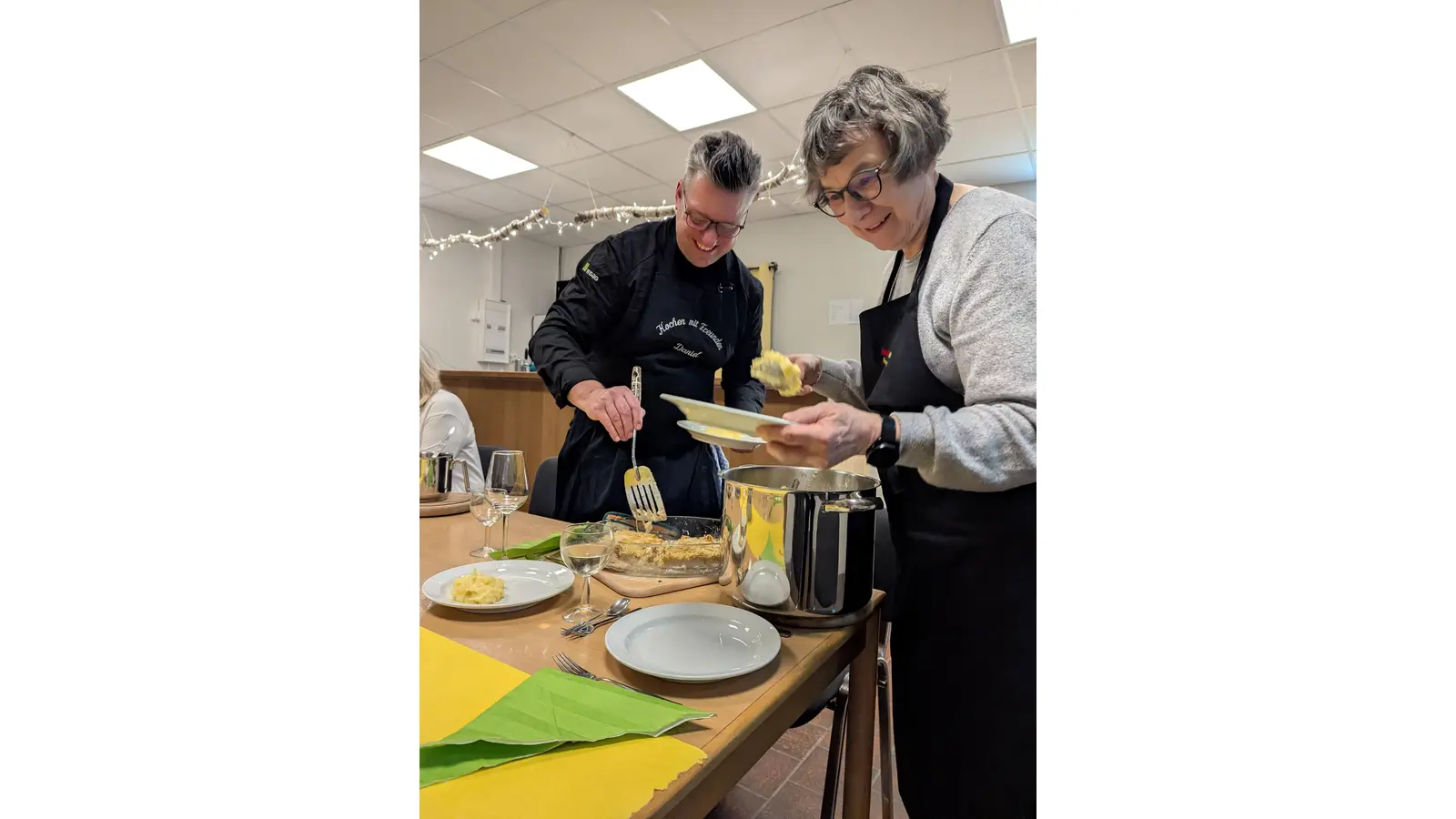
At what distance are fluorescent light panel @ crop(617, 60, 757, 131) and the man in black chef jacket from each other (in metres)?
2.29

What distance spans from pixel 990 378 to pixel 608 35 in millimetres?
3341

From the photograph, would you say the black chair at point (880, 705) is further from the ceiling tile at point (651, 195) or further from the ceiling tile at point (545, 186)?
the ceiling tile at point (545, 186)

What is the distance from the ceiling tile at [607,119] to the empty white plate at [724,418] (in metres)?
3.72

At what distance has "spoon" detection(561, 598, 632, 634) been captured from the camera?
2.88 feet

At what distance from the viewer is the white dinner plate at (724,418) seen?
868mm

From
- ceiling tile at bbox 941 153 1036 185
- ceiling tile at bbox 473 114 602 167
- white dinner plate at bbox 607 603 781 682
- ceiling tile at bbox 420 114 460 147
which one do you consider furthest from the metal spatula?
ceiling tile at bbox 941 153 1036 185

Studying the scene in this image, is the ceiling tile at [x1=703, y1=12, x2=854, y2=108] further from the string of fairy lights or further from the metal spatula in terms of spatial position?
the metal spatula

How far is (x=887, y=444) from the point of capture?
34.5 inches

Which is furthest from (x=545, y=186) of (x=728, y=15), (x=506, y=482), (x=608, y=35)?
(x=506, y=482)

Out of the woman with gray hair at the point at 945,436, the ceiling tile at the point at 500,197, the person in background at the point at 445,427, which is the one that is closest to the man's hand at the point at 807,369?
the woman with gray hair at the point at 945,436

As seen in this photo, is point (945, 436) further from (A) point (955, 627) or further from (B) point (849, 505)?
(A) point (955, 627)
